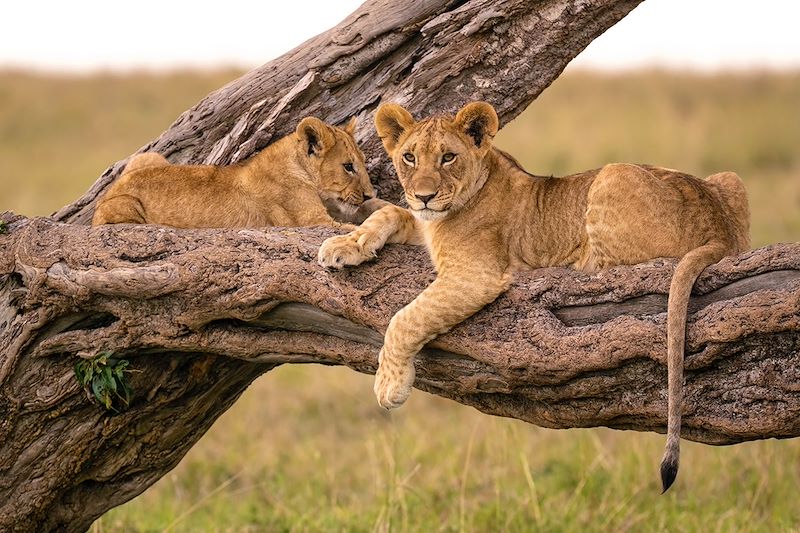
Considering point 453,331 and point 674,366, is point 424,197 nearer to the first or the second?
point 453,331

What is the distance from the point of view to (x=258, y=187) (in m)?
5.17

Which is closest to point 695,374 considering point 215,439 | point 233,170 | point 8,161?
point 233,170

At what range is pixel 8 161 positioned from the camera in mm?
18688

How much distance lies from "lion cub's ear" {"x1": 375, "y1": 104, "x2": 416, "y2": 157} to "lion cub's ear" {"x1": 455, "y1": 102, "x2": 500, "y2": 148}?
213 mm

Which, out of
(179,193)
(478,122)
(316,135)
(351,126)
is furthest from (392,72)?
(179,193)

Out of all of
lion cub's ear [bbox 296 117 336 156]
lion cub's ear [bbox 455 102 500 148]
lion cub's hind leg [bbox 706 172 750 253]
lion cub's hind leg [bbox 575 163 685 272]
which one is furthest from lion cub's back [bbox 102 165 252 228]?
lion cub's hind leg [bbox 706 172 750 253]

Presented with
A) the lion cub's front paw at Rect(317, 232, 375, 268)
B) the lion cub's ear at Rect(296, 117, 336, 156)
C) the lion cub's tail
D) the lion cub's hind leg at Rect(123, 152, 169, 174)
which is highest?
the lion cub's hind leg at Rect(123, 152, 169, 174)

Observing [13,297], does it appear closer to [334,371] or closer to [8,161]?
[334,371]

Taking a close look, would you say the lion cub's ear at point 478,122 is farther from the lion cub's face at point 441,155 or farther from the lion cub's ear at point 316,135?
the lion cub's ear at point 316,135

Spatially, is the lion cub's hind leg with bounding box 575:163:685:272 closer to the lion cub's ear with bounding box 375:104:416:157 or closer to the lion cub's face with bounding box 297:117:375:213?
the lion cub's ear with bounding box 375:104:416:157

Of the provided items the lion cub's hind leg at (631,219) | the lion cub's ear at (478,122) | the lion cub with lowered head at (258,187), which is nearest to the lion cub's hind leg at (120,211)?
the lion cub with lowered head at (258,187)

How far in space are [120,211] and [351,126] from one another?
1.09 metres

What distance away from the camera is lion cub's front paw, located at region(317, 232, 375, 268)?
164 inches

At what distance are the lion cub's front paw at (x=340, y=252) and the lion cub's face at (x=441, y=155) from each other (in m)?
0.34
